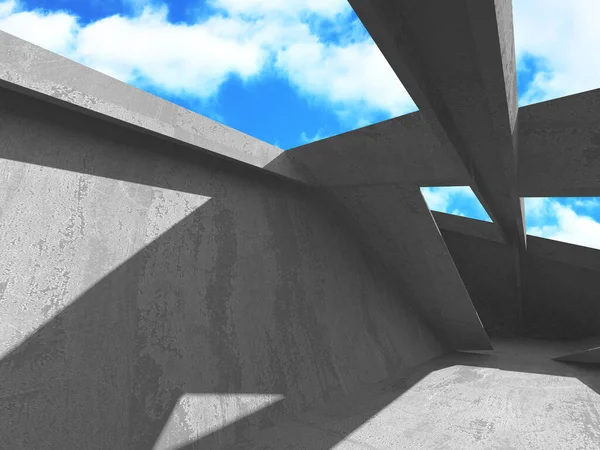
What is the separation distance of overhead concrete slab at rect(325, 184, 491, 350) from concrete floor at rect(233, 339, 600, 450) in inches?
51.4

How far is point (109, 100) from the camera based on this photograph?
4.43 meters

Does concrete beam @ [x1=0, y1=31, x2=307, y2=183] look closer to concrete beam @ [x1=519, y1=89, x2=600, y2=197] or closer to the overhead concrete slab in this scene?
the overhead concrete slab

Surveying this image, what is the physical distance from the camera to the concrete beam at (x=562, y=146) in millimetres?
4281

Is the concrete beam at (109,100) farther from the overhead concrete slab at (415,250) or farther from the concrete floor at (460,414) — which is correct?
the concrete floor at (460,414)

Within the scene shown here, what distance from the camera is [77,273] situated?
385cm

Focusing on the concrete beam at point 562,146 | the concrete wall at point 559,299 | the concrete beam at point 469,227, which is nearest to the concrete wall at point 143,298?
the concrete beam at point 562,146

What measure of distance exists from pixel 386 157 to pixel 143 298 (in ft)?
13.0

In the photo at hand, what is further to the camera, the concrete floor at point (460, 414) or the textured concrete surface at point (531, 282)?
the textured concrete surface at point (531, 282)

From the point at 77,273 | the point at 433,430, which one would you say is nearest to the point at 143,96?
the point at 77,273

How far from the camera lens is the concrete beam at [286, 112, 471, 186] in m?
5.21

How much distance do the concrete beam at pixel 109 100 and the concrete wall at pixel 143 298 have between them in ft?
1.00

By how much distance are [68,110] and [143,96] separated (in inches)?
34.3

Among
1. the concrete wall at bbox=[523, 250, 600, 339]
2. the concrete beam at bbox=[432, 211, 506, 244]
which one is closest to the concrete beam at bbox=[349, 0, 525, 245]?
the concrete beam at bbox=[432, 211, 506, 244]

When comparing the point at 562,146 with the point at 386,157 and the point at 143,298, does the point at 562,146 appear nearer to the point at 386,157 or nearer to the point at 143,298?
the point at 386,157
